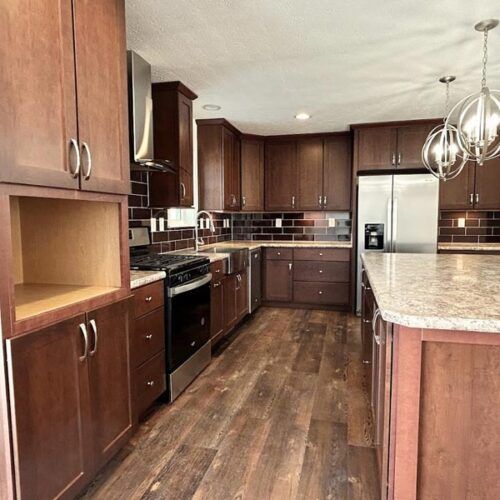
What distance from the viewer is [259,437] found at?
2.03m

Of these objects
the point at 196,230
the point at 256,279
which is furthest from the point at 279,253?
the point at 196,230

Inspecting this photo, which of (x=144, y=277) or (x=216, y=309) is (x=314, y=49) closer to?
(x=144, y=277)

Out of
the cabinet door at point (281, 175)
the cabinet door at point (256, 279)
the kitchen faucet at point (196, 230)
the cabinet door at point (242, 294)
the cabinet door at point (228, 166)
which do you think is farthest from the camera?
the cabinet door at point (281, 175)

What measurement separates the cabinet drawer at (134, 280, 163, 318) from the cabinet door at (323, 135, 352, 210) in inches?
124

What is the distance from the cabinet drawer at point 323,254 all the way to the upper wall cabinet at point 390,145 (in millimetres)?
1031

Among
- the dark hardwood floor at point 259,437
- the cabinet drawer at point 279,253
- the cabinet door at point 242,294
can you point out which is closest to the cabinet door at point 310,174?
the cabinet drawer at point 279,253

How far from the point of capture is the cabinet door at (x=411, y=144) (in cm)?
421

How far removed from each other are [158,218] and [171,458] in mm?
2012

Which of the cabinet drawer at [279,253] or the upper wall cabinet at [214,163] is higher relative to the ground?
the upper wall cabinet at [214,163]

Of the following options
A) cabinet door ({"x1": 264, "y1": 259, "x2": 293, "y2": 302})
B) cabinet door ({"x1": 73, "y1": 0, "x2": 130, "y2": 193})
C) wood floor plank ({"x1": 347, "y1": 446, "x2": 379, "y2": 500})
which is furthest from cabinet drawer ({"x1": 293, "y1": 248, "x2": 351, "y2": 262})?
cabinet door ({"x1": 73, "y1": 0, "x2": 130, "y2": 193})

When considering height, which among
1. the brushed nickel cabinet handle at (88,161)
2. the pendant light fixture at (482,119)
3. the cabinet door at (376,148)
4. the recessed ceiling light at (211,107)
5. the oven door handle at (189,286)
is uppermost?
the recessed ceiling light at (211,107)

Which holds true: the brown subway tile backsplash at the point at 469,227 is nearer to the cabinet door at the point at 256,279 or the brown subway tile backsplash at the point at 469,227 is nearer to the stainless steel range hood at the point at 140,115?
the cabinet door at the point at 256,279

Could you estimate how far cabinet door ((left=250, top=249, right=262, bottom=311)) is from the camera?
4.37m

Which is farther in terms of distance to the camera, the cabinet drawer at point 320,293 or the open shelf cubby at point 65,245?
the cabinet drawer at point 320,293
